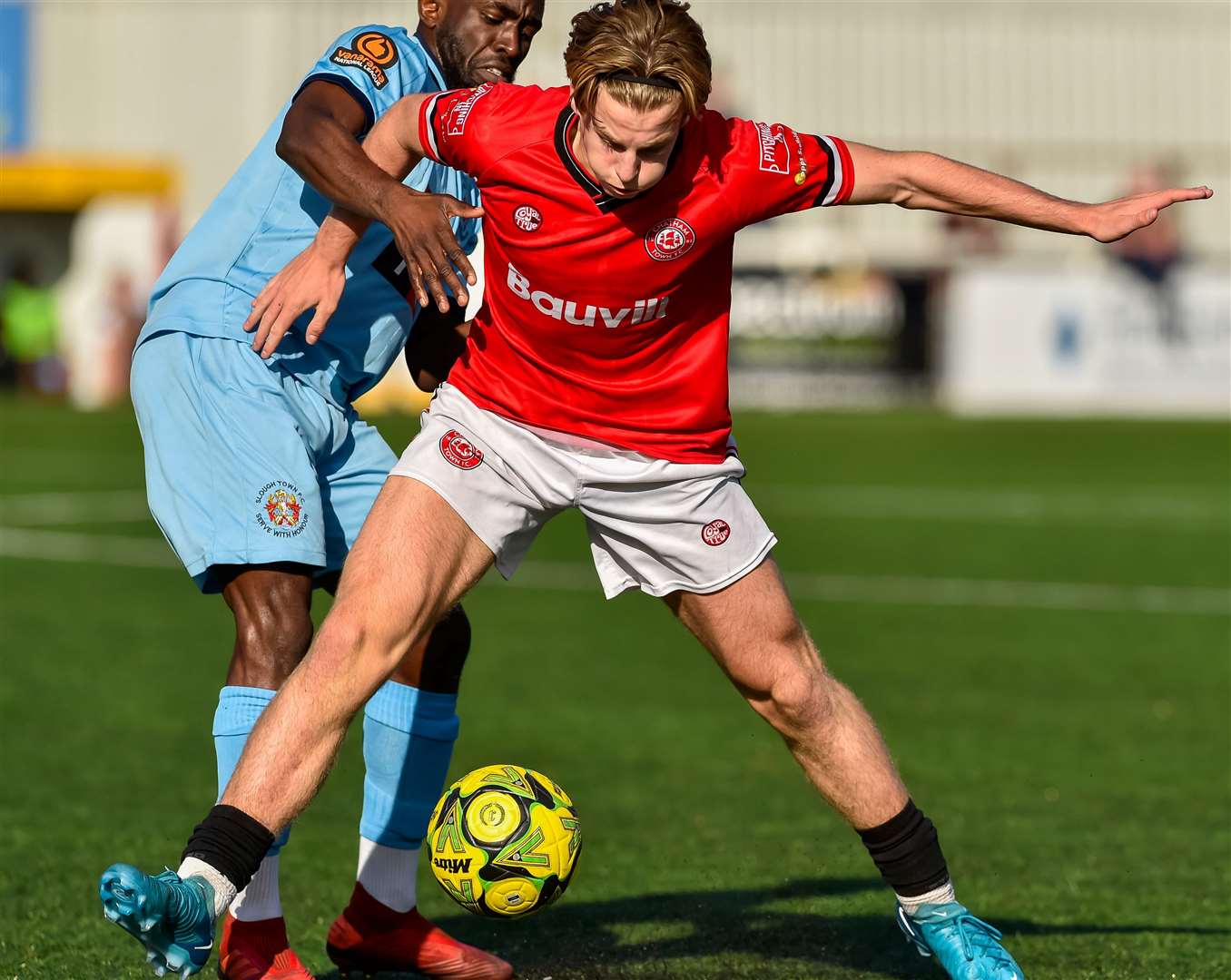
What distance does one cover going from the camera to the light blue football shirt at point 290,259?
539 centimetres

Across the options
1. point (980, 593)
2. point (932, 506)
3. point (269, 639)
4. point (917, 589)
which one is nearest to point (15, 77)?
point (932, 506)

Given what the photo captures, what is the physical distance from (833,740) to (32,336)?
35.4 meters

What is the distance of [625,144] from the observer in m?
4.50

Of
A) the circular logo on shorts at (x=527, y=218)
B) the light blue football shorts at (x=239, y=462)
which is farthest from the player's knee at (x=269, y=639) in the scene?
the circular logo on shorts at (x=527, y=218)

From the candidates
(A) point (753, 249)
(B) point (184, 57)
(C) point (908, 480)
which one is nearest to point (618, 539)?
(C) point (908, 480)

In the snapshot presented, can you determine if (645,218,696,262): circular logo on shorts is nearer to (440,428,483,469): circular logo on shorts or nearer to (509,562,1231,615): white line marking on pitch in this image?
(440,428,483,469): circular logo on shorts

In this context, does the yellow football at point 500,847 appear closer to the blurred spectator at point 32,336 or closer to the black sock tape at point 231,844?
the black sock tape at point 231,844

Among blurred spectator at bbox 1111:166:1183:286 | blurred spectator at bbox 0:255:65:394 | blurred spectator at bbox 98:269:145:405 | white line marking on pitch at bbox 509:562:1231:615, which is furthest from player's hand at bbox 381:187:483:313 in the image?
blurred spectator at bbox 0:255:65:394

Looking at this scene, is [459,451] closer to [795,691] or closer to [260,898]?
[795,691]

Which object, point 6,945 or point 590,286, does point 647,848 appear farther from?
point 590,286

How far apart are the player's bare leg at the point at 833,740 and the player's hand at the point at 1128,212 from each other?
114 centimetres

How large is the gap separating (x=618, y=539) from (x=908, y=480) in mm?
18133

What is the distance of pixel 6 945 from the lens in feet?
18.0

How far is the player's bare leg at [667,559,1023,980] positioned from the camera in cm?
498
